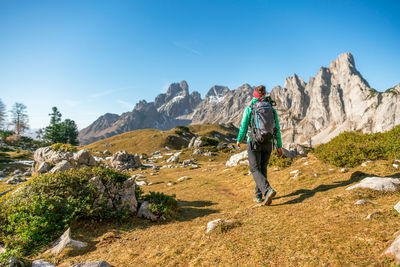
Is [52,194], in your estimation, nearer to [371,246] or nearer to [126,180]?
[126,180]

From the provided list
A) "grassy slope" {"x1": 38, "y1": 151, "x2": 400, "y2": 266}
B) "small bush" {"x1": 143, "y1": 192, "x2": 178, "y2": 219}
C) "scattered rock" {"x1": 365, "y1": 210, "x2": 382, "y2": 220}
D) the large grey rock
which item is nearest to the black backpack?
"grassy slope" {"x1": 38, "y1": 151, "x2": 400, "y2": 266}

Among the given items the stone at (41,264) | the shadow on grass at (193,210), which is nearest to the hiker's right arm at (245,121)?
the shadow on grass at (193,210)

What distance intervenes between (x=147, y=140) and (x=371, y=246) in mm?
68477

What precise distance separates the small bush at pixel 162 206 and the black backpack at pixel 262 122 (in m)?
4.43

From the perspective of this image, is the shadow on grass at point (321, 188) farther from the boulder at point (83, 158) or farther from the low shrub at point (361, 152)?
the boulder at point (83, 158)

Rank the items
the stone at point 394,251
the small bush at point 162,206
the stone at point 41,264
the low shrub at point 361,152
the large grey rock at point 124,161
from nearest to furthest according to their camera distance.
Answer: the stone at point 394,251 < the stone at point 41,264 < the small bush at point 162,206 < the low shrub at point 361,152 < the large grey rock at point 124,161

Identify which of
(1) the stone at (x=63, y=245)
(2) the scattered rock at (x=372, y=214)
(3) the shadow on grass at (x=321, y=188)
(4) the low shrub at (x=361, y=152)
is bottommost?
(3) the shadow on grass at (x=321, y=188)

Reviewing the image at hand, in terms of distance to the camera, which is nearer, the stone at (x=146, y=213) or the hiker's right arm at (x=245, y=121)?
the hiker's right arm at (x=245, y=121)

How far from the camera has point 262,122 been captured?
23.2 feet

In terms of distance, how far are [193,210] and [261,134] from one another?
15.4 feet

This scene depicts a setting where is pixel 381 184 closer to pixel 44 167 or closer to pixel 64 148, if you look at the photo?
pixel 44 167

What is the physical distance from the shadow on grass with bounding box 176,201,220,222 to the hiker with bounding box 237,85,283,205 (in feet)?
7.53

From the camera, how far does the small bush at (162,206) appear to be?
7.90 meters

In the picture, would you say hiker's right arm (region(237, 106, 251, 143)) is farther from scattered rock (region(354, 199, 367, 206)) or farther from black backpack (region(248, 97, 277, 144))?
scattered rock (region(354, 199, 367, 206))
